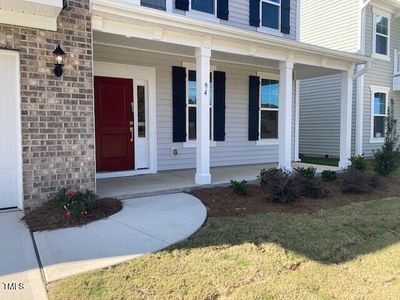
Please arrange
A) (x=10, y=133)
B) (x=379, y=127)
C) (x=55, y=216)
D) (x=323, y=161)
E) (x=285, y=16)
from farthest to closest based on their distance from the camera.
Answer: (x=379, y=127) < (x=323, y=161) < (x=285, y=16) < (x=10, y=133) < (x=55, y=216)

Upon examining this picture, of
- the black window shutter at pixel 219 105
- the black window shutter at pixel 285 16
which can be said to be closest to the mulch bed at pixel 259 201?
the black window shutter at pixel 219 105

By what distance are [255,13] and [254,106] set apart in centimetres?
248

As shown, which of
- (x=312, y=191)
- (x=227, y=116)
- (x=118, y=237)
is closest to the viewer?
(x=118, y=237)

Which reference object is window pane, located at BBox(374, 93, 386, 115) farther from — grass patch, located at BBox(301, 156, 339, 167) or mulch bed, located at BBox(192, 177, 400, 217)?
mulch bed, located at BBox(192, 177, 400, 217)

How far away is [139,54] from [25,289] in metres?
5.82


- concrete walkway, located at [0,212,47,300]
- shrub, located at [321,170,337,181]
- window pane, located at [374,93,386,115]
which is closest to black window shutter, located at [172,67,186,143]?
shrub, located at [321,170,337,181]

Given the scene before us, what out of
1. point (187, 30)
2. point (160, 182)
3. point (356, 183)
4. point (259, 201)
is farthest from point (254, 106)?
point (259, 201)

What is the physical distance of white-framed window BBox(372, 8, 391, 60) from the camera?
13.0 metres

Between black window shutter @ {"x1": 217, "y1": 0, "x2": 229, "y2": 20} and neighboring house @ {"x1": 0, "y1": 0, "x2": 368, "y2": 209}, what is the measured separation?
0.08 feet

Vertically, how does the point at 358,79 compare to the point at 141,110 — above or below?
above

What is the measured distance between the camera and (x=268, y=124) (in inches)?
402

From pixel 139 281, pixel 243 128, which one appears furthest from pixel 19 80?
Result: pixel 243 128

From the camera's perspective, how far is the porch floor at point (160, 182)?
6.05 meters

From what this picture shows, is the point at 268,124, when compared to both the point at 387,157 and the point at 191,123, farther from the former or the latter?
the point at 387,157
